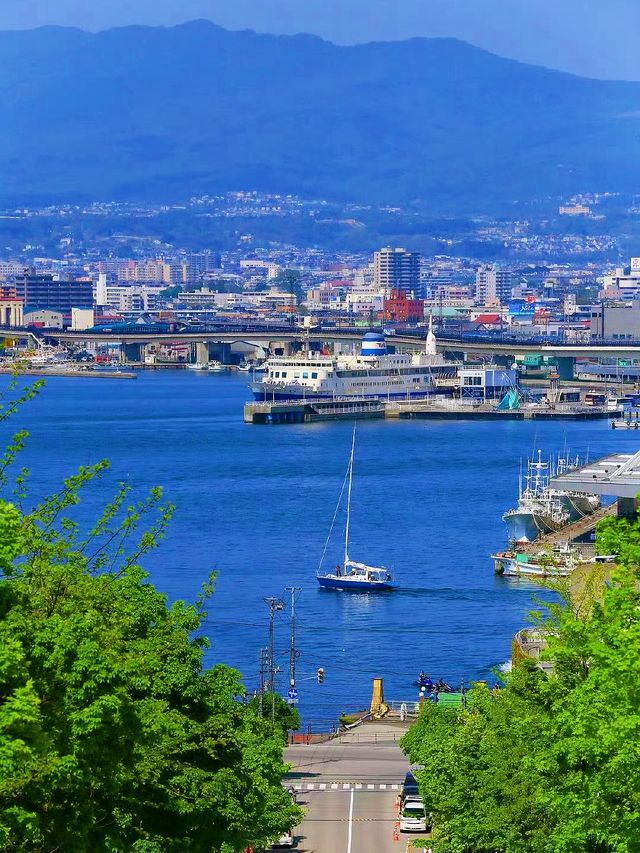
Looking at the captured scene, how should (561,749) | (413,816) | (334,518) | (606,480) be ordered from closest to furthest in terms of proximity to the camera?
(561,749) → (413,816) → (606,480) → (334,518)

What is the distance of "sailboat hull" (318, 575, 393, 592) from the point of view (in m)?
21.4

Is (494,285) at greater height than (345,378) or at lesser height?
greater

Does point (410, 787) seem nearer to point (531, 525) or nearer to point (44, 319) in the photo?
point (531, 525)

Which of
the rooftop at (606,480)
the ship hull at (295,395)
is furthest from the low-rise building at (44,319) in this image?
the rooftop at (606,480)

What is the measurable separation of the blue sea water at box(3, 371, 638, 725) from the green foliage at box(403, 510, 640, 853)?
5.54 meters

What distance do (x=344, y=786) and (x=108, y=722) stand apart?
5901 mm

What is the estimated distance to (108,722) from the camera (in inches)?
241

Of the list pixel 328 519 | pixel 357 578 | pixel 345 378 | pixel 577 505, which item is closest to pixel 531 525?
pixel 577 505

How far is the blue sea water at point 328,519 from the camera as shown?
57.8 ft

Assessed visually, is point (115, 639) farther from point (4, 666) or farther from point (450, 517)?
point (450, 517)

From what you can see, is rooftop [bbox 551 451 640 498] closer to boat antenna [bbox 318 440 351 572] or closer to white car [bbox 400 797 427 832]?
boat antenna [bbox 318 440 351 572]

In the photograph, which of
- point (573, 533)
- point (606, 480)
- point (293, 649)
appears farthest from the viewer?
point (573, 533)

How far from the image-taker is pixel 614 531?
7418mm

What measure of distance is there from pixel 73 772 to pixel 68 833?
0.94 feet
